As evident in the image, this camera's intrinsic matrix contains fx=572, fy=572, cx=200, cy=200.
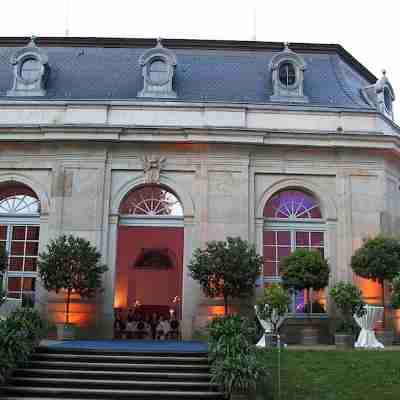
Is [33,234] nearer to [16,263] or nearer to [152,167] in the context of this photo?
[16,263]

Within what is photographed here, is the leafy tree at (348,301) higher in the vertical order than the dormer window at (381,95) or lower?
lower

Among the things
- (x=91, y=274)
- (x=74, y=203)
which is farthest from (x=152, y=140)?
(x=91, y=274)

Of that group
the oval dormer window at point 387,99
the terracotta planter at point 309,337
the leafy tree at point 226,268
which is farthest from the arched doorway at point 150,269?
the oval dormer window at point 387,99

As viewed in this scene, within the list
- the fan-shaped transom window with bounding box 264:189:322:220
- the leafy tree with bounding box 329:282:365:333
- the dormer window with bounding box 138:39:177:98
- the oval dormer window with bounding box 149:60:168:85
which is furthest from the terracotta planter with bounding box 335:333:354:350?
the oval dormer window with bounding box 149:60:168:85

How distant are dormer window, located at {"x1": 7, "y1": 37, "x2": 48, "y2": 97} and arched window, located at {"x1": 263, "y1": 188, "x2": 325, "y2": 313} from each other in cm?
985

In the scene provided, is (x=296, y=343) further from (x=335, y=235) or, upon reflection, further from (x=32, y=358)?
(x=32, y=358)

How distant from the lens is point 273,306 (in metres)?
17.0

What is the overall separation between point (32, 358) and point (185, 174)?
918 cm

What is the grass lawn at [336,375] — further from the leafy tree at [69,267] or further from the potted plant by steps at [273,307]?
the leafy tree at [69,267]

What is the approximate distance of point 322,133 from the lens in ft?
67.5

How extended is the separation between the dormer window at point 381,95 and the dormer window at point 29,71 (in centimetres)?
1273

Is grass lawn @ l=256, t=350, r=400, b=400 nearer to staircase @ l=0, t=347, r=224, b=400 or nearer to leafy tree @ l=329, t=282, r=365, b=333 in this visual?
staircase @ l=0, t=347, r=224, b=400

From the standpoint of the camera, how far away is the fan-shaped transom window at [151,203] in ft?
68.9

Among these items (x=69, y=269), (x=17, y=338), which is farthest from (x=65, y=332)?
(x=17, y=338)
